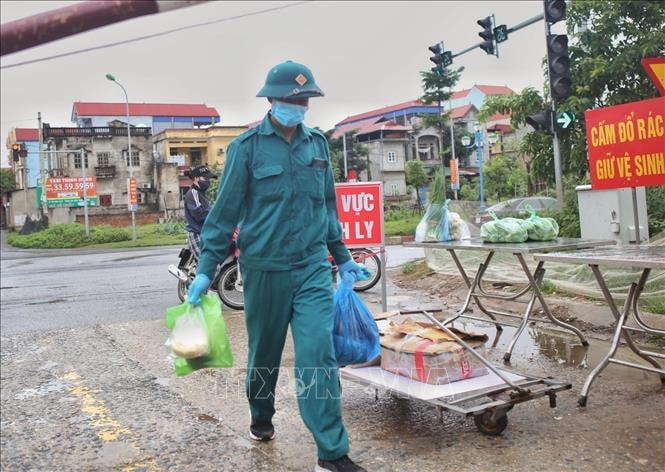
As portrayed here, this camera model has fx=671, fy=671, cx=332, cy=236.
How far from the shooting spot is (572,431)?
3.72m

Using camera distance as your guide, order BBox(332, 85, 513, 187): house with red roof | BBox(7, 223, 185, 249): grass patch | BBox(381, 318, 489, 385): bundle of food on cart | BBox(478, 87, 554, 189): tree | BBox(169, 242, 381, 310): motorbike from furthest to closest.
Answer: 1. BBox(332, 85, 513, 187): house with red roof
2. BBox(7, 223, 185, 249): grass patch
3. BBox(478, 87, 554, 189): tree
4. BBox(169, 242, 381, 310): motorbike
5. BBox(381, 318, 489, 385): bundle of food on cart

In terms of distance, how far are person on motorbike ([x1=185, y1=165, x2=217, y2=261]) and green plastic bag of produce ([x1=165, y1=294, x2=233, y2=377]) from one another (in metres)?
5.30

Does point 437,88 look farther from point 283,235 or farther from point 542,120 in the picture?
point 283,235

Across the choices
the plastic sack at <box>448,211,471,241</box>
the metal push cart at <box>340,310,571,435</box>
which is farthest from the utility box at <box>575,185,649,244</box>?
the metal push cart at <box>340,310,571,435</box>

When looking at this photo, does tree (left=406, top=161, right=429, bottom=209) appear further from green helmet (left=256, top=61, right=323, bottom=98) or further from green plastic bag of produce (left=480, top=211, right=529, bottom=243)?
green helmet (left=256, top=61, right=323, bottom=98)

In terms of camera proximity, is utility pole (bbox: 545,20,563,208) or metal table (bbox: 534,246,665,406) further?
utility pole (bbox: 545,20,563,208)

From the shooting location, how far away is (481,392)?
3.83m

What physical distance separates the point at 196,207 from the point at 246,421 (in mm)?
4886

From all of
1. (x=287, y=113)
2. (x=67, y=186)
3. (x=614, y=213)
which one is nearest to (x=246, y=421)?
(x=287, y=113)

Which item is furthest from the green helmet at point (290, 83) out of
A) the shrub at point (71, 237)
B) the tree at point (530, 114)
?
the shrub at point (71, 237)

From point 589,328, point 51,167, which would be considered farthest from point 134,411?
point 51,167

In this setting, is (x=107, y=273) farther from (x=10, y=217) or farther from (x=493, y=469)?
(x=10, y=217)

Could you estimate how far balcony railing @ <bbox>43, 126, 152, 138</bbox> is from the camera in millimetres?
43719

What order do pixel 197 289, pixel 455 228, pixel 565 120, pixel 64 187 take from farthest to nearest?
pixel 64 187 → pixel 565 120 → pixel 455 228 → pixel 197 289
